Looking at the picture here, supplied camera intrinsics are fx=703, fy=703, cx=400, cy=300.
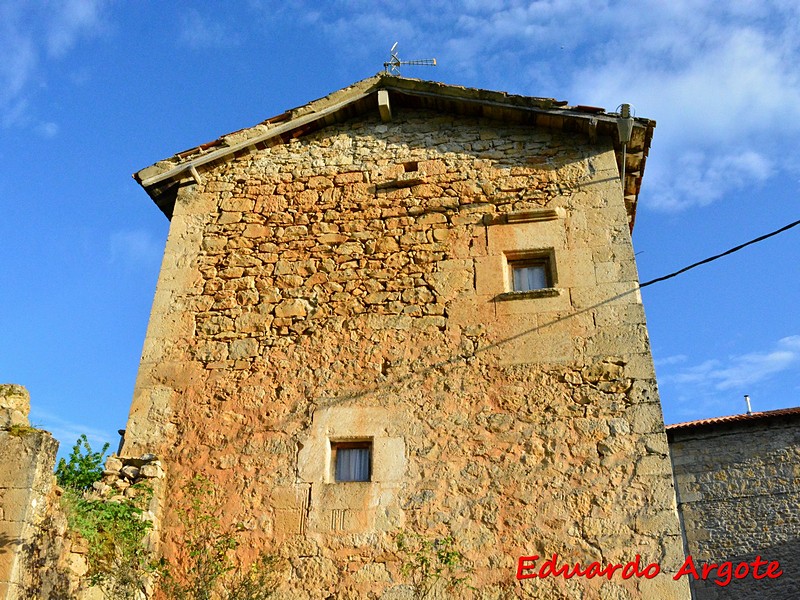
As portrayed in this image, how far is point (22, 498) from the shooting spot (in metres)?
4.97

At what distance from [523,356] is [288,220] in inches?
116

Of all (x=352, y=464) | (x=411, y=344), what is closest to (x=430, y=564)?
(x=352, y=464)

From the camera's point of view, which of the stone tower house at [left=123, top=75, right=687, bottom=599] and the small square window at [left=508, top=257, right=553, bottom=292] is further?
the small square window at [left=508, top=257, right=553, bottom=292]

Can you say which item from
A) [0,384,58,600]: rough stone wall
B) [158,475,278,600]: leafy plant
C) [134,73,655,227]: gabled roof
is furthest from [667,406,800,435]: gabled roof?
[0,384,58,600]: rough stone wall

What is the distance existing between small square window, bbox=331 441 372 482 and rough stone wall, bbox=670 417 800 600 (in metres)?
6.93

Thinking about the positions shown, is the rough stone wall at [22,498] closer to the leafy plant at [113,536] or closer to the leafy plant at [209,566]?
the leafy plant at [113,536]

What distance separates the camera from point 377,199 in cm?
748

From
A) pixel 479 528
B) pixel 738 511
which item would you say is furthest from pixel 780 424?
pixel 479 528

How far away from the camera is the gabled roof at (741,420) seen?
36.0 ft

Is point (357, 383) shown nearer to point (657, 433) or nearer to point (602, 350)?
point (602, 350)

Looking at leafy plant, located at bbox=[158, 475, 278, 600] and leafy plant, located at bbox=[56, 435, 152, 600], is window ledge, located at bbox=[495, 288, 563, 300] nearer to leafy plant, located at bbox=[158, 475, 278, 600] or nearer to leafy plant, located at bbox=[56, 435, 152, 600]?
leafy plant, located at bbox=[158, 475, 278, 600]

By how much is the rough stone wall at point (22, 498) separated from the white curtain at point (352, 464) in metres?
2.25

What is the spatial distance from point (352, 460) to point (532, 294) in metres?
2.23

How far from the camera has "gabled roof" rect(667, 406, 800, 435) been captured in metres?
11.0
